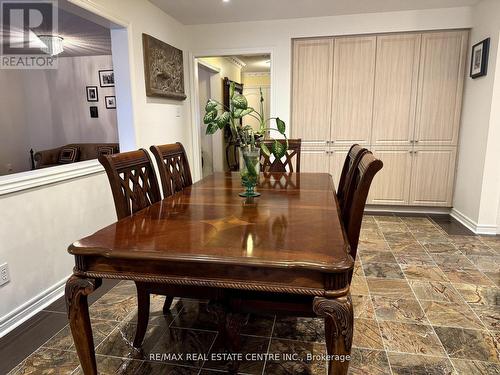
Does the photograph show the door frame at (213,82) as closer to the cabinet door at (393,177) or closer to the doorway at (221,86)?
the doorway at (221,86)

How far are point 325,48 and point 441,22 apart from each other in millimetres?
1253

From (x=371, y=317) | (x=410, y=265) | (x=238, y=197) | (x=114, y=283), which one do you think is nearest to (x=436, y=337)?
(x=371, y=317)

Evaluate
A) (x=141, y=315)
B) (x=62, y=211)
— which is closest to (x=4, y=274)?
(x=62, y=211)

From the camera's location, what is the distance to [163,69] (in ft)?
11.6

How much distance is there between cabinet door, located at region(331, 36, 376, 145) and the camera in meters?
3.90

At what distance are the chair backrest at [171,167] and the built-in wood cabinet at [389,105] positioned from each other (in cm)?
219

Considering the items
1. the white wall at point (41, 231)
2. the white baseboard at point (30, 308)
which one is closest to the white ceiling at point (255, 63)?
the white wall at point (41, 231)

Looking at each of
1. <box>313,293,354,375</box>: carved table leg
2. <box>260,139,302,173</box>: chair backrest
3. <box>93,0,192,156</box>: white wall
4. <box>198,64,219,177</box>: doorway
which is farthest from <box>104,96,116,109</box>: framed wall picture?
<box>313,293,354,375</box>: carved table leg

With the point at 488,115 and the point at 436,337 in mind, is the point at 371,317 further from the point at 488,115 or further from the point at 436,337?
the point at 488,115

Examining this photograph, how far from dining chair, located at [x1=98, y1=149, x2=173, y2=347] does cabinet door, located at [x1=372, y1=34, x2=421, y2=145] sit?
10.1 ft

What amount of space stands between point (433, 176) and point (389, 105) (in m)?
1.01

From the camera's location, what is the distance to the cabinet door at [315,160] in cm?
420

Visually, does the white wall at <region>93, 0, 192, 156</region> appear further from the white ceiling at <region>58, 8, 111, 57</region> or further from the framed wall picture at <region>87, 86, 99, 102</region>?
the framed wall picture at <region>87, 86, 99, 102</region>

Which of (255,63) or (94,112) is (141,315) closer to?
(94,112)
